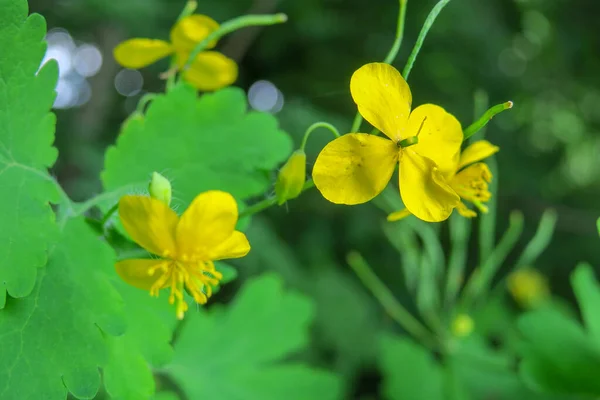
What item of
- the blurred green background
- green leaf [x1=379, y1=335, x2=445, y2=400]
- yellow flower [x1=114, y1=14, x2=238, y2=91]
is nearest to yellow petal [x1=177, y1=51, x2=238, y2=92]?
yellow flower [x1=114, y1=14, x2=238, y2=91]

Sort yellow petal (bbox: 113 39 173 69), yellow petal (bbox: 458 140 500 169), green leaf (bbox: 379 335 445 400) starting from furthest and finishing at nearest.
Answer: green leaf (bbox: 379 335 445 400), yellow petal (bbox: 113 39 173 69), yellow petal (bbox: 458 140 500 169)

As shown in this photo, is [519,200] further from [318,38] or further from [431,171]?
[431,171]

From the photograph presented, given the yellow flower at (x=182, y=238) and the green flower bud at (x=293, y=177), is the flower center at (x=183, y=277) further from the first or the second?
the green flower bud at (x=293, y=177)

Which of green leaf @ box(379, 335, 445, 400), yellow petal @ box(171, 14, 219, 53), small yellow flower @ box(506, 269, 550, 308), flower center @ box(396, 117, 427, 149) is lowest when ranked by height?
small yellow flower @ box(506, 269, 550, 308)

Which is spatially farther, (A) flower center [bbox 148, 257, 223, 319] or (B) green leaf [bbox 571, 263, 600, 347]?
Answer: (B) green leaf [bbox 571, 263, 600, 347]

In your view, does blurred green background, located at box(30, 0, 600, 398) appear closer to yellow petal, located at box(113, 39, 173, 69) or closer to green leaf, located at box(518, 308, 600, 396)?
green leaf, located at box(518, 308, 600, 396)

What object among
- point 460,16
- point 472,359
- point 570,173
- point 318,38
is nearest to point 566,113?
point 570,173

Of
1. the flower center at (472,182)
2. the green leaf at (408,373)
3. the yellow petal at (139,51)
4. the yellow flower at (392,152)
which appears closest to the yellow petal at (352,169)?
the yellow flower at (392,152)
